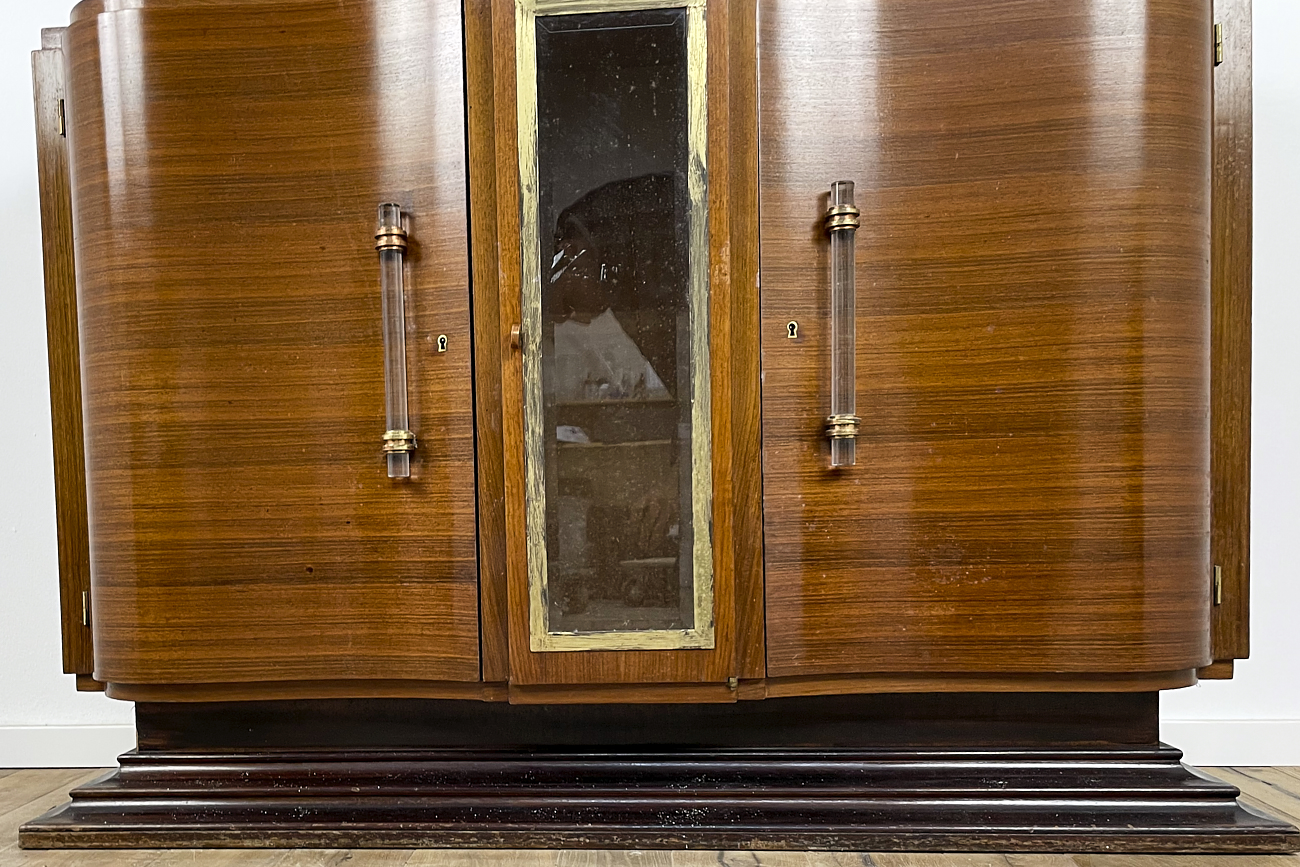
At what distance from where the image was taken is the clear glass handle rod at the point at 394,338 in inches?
31.4

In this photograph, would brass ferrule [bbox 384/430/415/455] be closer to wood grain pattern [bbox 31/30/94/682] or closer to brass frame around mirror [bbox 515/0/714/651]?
brass frame around mirror [bbox 515/0/714/651]

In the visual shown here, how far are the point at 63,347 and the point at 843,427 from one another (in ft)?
3.07

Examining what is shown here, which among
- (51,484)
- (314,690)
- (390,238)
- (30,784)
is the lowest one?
(30,784)

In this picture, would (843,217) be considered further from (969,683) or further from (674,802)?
(674,802)

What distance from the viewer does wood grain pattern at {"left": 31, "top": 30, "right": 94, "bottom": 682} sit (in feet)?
2.97

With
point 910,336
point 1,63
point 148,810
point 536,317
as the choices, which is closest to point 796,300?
point 910,336

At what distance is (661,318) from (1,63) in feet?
3.80

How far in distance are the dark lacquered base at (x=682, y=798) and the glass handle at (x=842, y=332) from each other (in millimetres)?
320

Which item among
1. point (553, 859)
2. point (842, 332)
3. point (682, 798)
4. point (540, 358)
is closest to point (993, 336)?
point (842, 332)

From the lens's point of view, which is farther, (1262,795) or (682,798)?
(1262,795)

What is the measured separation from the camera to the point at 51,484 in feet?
3.74

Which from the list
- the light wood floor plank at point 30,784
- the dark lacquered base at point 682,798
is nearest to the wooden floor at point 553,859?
the dark lacquered base at point 682,798

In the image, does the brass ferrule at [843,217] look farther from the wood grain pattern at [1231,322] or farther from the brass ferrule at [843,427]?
the wood grain pattern at [1231,322]

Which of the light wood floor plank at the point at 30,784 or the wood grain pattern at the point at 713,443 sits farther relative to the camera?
the light wood floor plank at the point at 30,784
